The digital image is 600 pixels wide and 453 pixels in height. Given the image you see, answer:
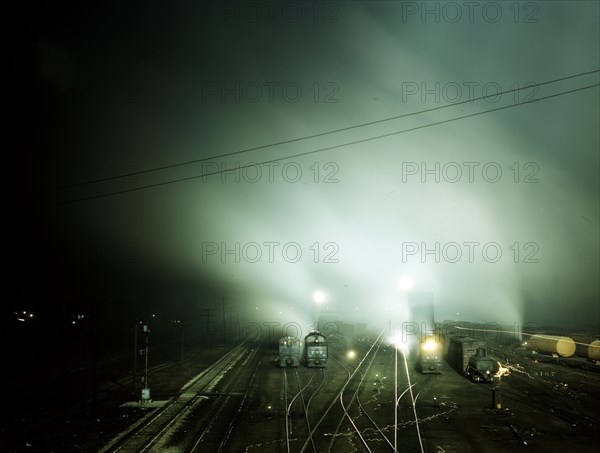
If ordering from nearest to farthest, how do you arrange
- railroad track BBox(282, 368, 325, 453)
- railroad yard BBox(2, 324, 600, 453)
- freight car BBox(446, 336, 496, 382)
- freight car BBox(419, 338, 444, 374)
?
railroad yard BBox(2, 324, 600, 453), railroad track BBox(282, 368, 325, 453), freight car BBox(446, 336, 496, 382), freight car BBox(419, 338, 444, 374)

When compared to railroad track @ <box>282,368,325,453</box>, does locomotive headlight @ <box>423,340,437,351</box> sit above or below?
above

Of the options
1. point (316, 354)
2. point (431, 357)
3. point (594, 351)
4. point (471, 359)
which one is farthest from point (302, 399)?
point (594, 351)

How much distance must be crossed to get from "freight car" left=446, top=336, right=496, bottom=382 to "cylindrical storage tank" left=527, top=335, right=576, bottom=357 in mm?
10471

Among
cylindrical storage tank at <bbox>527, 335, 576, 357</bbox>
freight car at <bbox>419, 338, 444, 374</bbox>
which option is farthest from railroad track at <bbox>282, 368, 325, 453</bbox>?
cylindrical storage tank at <bbox>527, 335, 576, 357</bbox>

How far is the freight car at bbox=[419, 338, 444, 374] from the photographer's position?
34500mm

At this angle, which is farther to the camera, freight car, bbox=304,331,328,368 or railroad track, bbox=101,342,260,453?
freight car, bbox=304,331,328,368

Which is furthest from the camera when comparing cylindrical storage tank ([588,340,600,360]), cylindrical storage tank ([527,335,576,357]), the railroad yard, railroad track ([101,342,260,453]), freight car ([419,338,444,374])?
cylindrical storage tank ([527,335,576,357])

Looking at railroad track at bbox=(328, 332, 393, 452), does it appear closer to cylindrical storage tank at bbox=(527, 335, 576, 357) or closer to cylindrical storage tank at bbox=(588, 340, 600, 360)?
cylindrical storage tank at bbox=(527, 335, 576, 357)

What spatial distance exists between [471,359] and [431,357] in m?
2.85

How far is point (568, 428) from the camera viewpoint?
20094 mm


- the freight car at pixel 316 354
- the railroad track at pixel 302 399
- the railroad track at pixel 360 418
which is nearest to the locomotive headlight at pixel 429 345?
the railroad track at pixel 360 418

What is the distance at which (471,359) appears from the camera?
3322 cm

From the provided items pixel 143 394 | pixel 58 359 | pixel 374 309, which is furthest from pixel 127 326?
pixel 143 394

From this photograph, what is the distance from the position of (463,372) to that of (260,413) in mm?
17936
